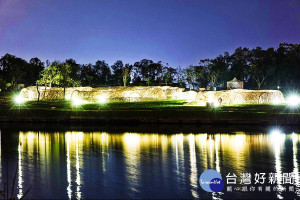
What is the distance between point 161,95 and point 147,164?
54.3 meters

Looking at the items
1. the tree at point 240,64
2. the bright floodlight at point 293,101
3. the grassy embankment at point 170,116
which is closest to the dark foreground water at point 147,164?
the grassy embankment at point 170,116

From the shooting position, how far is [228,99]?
54125 mm

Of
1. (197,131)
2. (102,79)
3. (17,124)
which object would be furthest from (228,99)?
(102,79)

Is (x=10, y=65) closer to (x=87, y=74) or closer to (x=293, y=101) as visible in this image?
(x=87, y=74)

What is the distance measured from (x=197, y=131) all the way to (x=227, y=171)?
14.4m

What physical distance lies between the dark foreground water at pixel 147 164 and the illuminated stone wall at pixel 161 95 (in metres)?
Result: 26.0

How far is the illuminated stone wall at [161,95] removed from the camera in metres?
53.2

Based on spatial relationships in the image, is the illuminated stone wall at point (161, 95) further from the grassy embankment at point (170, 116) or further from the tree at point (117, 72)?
the tree at point (117, 72)

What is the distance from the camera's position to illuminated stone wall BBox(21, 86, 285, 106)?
175 feet

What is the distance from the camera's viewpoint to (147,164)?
18.1 metres

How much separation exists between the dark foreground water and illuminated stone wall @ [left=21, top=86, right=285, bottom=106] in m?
26.0

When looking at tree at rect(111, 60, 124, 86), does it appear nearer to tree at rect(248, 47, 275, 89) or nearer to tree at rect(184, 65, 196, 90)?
tree at rect(184, 65, 196, 90)

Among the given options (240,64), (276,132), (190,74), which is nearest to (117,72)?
(190,74)

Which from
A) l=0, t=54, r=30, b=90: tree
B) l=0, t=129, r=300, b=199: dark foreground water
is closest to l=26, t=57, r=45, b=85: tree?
l=0, t=54, r=30, b=90: tree
